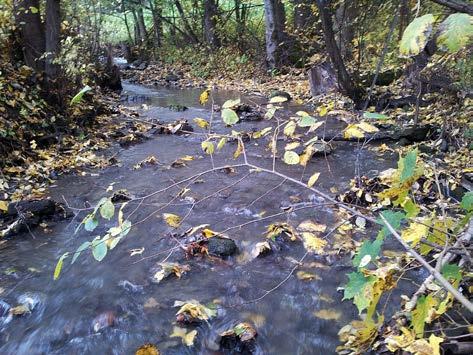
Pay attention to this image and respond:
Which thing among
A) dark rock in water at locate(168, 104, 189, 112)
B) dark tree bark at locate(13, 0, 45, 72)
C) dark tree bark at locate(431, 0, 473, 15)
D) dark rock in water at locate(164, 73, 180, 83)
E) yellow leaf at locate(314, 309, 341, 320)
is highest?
dark tree bark at locate(13, 0, 45, 72)

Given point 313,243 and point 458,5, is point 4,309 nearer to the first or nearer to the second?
point 313,243

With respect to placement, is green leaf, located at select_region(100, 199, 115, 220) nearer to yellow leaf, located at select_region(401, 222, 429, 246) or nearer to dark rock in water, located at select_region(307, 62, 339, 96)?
yellow leaf, located at select_region(401, 222, 429, 246)

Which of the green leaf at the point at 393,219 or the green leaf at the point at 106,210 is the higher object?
the green leaf at the point at 106,210

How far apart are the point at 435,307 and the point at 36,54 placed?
7.45 m

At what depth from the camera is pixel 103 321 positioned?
3.22m

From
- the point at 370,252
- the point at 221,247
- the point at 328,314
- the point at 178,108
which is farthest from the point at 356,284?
the point at 178,108

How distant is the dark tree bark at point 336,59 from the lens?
8508 mm

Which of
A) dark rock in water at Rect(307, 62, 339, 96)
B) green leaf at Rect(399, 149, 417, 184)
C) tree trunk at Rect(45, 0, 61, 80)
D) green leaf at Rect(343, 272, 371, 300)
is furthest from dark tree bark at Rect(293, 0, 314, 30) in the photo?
green leaf at Rect(343, 272, 371, 300)

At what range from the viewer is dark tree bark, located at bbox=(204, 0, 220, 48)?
707 inches

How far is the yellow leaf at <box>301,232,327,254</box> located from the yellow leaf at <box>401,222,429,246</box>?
5.56 ft

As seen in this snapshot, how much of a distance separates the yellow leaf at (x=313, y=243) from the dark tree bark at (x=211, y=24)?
1535cm

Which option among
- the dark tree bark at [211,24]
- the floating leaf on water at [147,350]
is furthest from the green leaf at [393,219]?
the dark tree bark at [211,24]

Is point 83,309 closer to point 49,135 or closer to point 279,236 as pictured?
point 279,236

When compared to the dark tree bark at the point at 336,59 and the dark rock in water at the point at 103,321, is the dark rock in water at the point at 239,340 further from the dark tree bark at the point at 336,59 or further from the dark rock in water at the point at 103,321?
the dark tree bark at the point at 336,59
